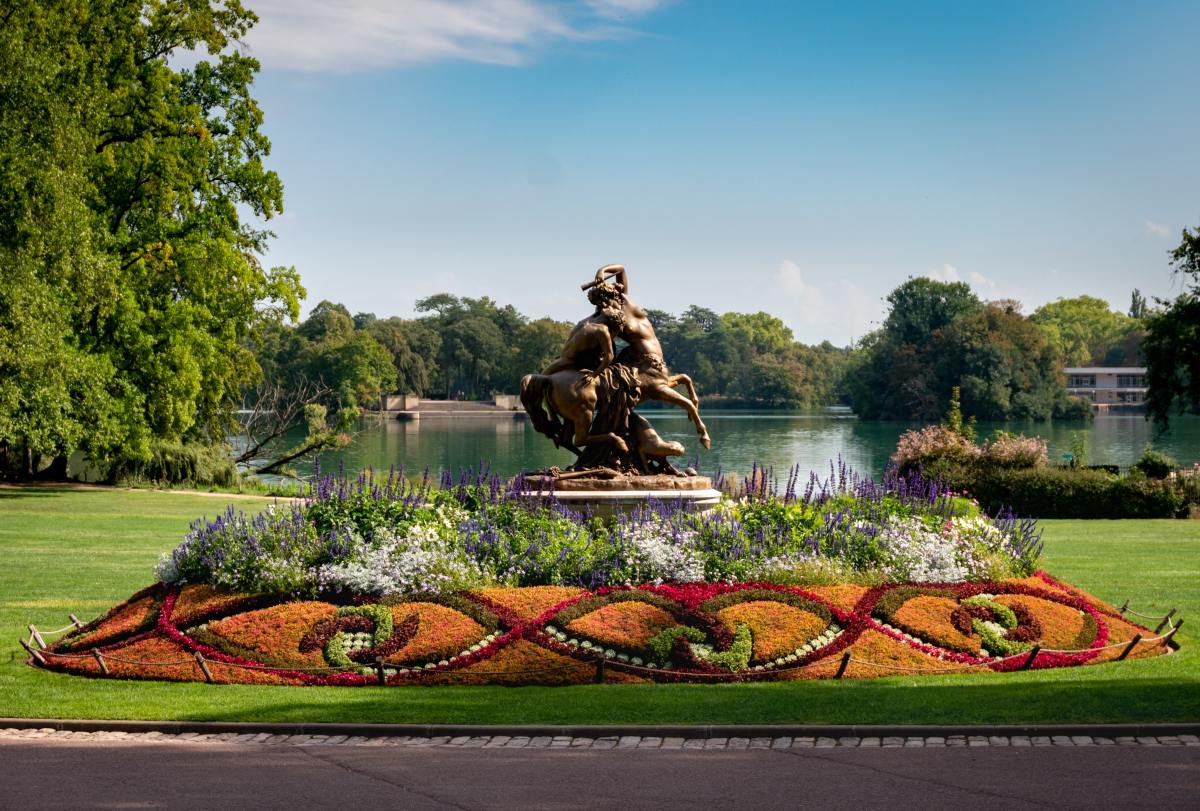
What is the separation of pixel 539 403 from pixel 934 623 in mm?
5530

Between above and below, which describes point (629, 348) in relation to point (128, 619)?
above

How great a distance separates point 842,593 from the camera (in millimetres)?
11711

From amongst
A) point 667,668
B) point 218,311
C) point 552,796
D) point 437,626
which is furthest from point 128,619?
point 218,311

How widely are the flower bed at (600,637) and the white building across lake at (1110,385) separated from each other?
134m

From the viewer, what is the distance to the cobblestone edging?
8.30 meters

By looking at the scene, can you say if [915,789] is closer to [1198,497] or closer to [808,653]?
[808,653]

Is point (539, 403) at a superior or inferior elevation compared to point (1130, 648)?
Answer: superior

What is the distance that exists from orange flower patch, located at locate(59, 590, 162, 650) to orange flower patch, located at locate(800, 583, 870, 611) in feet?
20.1

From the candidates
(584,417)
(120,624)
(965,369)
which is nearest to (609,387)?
(584,417)

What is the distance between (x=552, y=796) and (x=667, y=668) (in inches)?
137

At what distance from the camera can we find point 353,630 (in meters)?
11.0

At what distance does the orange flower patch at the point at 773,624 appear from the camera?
35.1ft

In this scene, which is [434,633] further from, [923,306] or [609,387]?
[923,306]

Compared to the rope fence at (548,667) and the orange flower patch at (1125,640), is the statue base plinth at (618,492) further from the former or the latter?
the orange flower patch at (1125,640)
